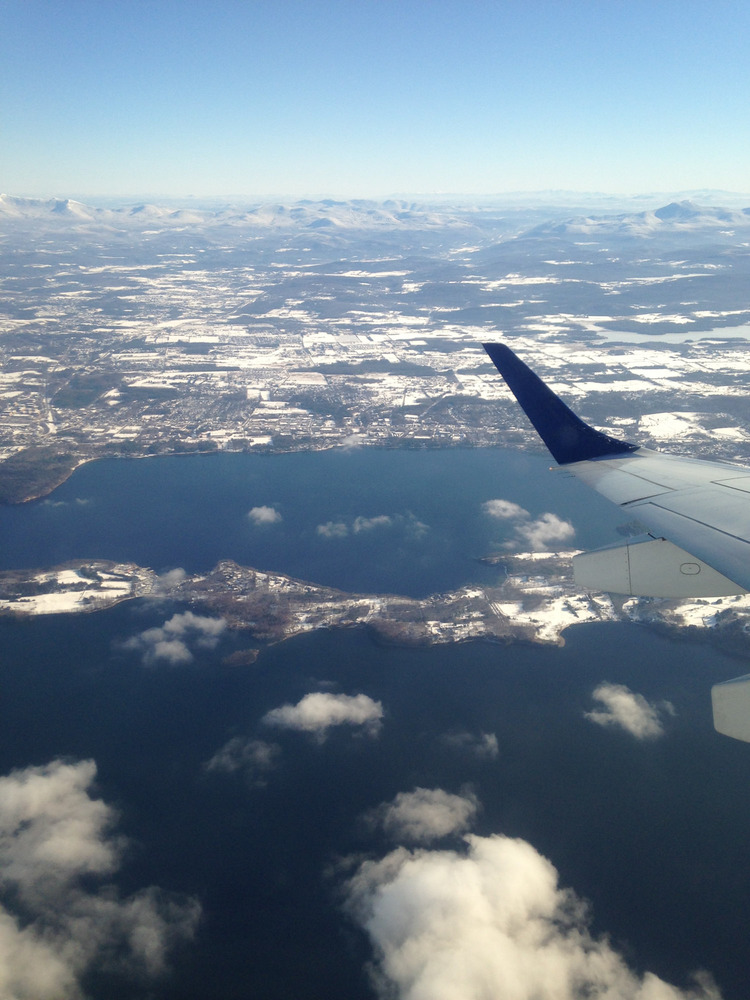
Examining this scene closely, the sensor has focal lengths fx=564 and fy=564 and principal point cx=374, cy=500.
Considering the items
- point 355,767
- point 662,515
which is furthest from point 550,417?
point 355,767

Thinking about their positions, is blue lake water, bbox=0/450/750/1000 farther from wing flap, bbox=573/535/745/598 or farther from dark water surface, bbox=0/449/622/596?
wing flap, bbox=573/535/745/598

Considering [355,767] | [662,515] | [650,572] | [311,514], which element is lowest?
[355,767]

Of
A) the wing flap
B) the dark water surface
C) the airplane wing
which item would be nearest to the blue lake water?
the dark water surface

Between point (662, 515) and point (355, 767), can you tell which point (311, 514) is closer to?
point (355, 767)

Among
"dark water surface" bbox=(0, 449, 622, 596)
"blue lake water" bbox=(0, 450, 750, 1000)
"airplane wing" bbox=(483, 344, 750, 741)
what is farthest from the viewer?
"dark water surface" bbox=(0, 449, 622, 596)

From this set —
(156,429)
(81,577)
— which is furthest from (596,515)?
(156,429)

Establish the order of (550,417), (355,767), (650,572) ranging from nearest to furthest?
(650,572)
(550,417)
(355,767)

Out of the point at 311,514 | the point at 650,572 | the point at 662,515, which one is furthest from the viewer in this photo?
the point at 311,514
